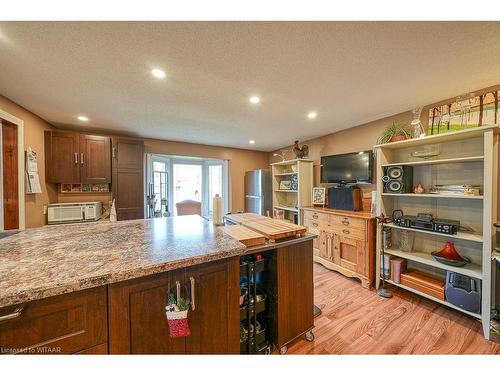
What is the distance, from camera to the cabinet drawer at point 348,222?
2.33m

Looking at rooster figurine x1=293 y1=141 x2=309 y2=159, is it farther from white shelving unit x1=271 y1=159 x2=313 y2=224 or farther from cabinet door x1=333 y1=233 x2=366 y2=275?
cabinet door x1=333 y1=233 x2=366 y2=275

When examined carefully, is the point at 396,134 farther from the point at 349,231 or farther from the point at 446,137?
the point at 349,231

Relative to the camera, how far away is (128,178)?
10.5 ft

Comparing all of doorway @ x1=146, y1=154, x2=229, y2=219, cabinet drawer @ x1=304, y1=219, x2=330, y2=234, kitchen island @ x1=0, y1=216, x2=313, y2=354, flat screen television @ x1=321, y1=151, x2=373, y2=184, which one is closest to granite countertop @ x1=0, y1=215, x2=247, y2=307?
kitchen island @ x1=0, y1=216, x2=313, y2=354

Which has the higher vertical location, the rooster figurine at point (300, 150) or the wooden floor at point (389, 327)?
the rooster figurine at point (300, 150)

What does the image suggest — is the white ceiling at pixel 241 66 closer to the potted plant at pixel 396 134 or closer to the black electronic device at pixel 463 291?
the potted plant at pixel 396 134

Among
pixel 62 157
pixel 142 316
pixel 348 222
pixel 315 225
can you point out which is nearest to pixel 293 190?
pixel 315 225

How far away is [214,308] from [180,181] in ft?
13.1

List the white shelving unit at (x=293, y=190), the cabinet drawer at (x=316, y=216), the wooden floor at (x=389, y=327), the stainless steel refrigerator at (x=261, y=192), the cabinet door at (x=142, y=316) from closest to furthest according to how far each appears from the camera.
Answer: the cabinet door at (x=142, y=316)
the wooden floor at (x=389, y=327)
the cabinet drawer at (x=316, y=216)
the white shelving unit at (x=293, y=190)
the stainless steel refrigerator at (x=261, y=192)

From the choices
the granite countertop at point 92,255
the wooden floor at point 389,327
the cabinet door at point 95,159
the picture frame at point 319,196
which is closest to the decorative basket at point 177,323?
the granite countertop at point 92,255

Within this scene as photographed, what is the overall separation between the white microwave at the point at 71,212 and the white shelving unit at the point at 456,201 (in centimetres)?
400

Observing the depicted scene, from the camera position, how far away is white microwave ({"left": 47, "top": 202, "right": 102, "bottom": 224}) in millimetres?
2660
